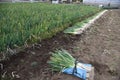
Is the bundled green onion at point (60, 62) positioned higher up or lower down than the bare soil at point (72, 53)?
higher up

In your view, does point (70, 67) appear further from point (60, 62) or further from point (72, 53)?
point (72, 53)

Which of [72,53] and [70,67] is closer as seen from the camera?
[70,67]

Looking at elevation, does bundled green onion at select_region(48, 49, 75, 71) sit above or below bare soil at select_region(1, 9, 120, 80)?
above

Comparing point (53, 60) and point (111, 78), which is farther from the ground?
point (53, 60)

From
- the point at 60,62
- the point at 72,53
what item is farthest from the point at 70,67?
the point at 72,53

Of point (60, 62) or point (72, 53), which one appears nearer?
point (60, 62)

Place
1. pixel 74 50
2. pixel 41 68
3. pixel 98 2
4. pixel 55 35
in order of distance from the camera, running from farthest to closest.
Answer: pixel 98 2
pixel 55 35
pixel 74 50
pixel 41 68

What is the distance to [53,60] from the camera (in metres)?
2.81

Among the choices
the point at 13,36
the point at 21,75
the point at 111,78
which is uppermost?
the point at 13,36

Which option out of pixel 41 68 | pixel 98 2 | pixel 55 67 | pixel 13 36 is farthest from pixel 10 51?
pixel 98 2

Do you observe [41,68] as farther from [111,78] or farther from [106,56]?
[106,56]

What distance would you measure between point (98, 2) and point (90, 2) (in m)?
1.18

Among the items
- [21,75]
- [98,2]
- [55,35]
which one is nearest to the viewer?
[21,75]

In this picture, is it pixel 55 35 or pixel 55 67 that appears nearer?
pixel 55 67
